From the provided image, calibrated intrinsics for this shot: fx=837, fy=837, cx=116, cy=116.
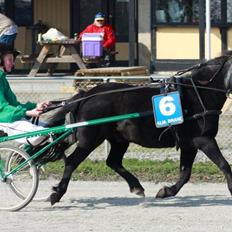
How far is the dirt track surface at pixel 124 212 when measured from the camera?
25.8 feet

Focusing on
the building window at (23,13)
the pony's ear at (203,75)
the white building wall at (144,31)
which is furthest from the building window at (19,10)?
the pony's ear at (203,75)

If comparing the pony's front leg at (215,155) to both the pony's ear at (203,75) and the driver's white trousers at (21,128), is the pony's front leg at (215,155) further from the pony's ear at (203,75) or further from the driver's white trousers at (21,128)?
the driver's white trousers at (21,128)

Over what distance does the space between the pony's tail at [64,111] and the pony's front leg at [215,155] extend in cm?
136

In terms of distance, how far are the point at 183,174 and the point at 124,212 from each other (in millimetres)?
794

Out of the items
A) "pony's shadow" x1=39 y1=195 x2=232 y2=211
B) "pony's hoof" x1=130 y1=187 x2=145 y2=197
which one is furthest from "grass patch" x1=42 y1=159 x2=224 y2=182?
"pony's hoof" x1=130 y1=187 x2=145 y2=197

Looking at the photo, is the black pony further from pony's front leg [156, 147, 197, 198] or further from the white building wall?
the white building wall

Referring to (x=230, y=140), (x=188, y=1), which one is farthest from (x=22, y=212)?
(x=188, y=1)

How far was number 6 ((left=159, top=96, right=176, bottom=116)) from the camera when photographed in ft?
27.8

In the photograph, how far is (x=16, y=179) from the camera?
8945 millimetres

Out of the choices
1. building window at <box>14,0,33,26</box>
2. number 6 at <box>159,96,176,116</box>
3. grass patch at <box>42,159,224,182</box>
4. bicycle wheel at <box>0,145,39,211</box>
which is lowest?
grass patch at <box>42,159,224,182</box>

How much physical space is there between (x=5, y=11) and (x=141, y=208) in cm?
1480

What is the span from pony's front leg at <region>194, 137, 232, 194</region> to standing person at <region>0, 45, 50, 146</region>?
5.52ft

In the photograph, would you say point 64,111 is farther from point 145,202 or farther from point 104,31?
point 104,31

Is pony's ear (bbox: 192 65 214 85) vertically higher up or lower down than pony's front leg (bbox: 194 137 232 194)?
higher up
